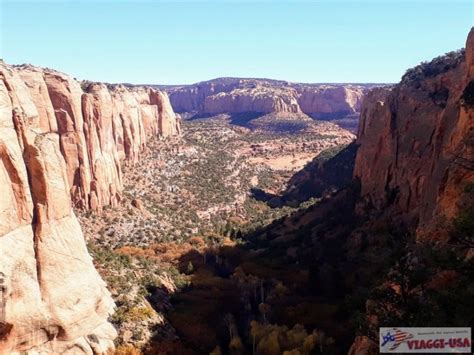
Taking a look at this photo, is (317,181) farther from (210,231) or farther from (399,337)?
(399,337)

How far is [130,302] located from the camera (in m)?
38.8

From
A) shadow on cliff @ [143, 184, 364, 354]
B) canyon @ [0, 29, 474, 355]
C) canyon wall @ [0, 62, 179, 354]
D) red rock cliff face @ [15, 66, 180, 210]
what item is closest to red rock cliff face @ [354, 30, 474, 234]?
canyon @ [0, 29, 474, 355]

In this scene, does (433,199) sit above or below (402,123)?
below

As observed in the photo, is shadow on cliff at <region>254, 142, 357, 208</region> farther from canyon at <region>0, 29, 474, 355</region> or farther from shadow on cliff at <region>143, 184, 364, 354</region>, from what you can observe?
shadow on cliff at <region>143, 184, 364, 354</region>

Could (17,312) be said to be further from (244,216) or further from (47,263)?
(244,216)

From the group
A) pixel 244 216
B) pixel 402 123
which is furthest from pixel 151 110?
pixel 402 123

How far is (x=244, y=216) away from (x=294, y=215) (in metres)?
15.3

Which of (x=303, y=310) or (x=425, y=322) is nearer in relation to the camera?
(x=425, y=322)

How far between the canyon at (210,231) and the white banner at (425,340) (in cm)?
49

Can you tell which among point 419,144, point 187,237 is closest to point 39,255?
point 419,144

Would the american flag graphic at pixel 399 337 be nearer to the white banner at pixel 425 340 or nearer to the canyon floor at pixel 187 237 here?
the white banner at pixel 425 340

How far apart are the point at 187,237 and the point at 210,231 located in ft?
21.9

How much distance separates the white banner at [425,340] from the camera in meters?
16.0

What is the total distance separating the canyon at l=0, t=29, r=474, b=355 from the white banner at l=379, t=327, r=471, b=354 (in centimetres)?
49
